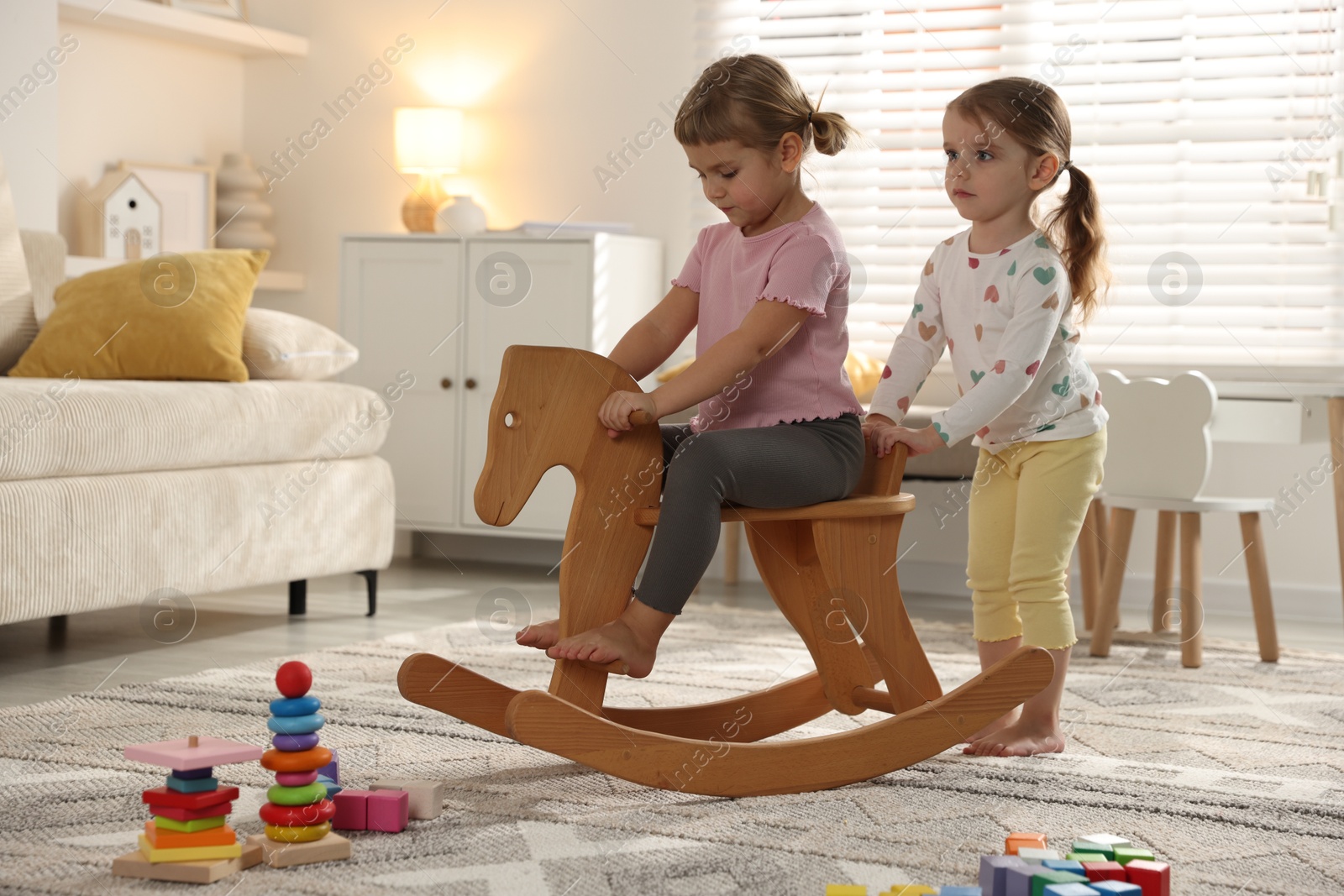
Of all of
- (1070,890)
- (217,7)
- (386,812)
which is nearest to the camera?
(1070,890)

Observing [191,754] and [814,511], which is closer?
[191,754]

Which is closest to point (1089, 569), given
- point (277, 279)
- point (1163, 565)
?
point (1163, 565)

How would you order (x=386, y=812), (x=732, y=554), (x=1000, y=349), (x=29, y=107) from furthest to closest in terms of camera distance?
(x=732, y=554), (x=29, y=107), (x=1000, y=349), (x=386, y=812)

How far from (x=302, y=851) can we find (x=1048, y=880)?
2.22 feet

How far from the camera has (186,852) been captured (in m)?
1.22

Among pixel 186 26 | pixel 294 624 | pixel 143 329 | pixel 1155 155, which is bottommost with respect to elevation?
pixel 294 624

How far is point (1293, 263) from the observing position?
3.24 metres

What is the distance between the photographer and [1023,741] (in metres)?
1.79

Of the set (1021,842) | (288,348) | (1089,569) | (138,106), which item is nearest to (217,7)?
(138,106)

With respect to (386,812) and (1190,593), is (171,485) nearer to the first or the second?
(386,812)

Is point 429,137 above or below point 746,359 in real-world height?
above

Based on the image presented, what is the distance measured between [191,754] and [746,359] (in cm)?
73

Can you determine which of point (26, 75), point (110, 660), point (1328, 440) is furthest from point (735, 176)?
point (26, 75)

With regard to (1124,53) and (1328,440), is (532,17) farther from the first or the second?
(1328,440)
